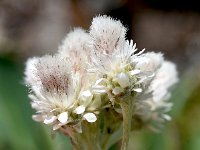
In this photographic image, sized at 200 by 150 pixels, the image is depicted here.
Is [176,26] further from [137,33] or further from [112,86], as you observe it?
[112,86]

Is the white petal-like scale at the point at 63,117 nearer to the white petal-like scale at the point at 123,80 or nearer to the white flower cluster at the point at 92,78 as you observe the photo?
the white flower cluster at the point at 92,78

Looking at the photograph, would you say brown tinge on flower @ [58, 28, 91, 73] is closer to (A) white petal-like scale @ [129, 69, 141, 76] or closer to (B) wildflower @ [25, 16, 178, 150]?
(B) wildflower @ [25, 16, 178, 150]

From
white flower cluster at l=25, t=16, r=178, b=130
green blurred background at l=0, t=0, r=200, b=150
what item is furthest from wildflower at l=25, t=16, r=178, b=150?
green blurred background at l=0, t=0, r=200, b=150

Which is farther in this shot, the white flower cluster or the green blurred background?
the green blurred background

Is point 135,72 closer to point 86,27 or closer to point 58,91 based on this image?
point 58,91

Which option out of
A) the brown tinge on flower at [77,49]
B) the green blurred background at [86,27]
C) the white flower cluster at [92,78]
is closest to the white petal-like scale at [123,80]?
the white flower cluster at [92,78]

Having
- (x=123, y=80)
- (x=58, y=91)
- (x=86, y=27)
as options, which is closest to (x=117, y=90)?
(x=123, y=80)

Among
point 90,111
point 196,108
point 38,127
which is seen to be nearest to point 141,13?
point 196,108
